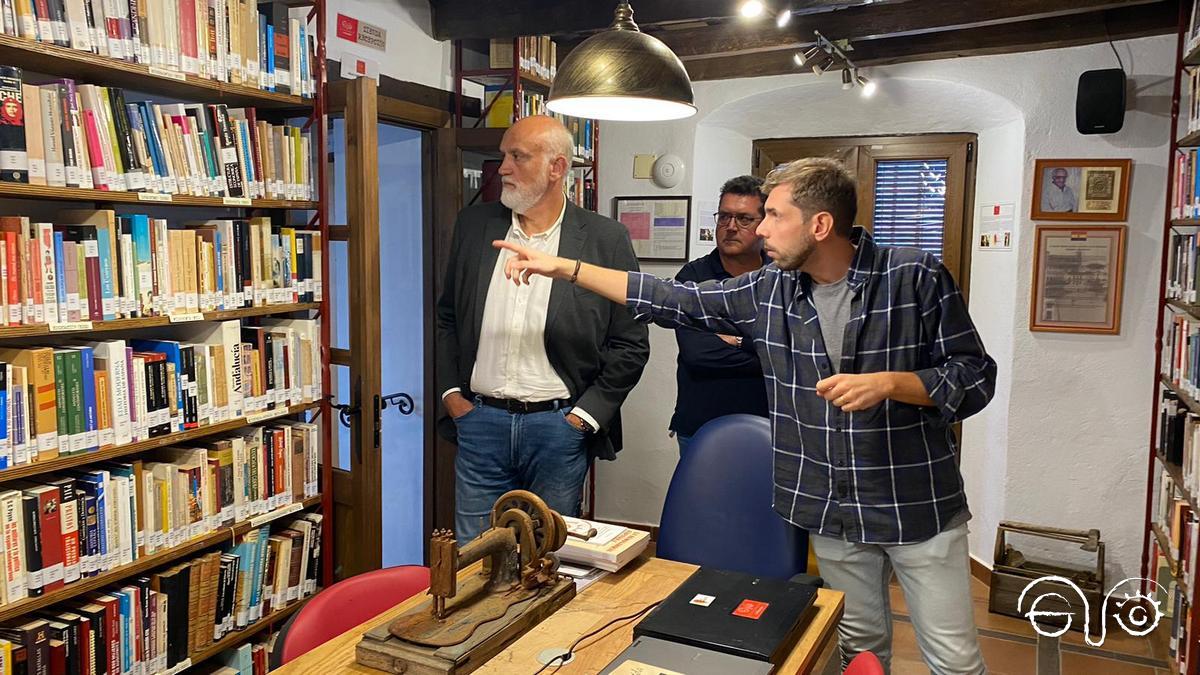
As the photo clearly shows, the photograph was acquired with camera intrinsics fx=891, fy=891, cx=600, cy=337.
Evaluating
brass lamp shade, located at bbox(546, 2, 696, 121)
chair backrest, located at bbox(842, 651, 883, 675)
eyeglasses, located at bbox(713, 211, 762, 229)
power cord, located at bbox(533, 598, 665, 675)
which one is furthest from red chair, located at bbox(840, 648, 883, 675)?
eyeglasses, located at bbox(713, 211, 762, 229)

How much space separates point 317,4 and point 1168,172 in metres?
3.29

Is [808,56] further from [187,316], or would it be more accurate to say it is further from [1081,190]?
[187,316]

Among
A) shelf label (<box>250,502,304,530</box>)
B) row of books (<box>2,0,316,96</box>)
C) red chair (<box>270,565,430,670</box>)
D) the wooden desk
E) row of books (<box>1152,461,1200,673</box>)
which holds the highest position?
row of books (<box>2,0,316,96</box>)

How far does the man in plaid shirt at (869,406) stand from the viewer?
2.01 meters

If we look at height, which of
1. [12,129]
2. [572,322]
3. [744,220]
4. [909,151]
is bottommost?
[572,322]

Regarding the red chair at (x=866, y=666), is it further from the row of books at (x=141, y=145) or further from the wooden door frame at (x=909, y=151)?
the wooden door frame at (x=909, y=151)

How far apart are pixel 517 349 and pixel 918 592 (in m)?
1.27

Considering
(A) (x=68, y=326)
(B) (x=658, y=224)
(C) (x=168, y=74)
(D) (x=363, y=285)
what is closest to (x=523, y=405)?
(D) (x=363, y=285)

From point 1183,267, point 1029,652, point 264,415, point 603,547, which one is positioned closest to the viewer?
point 603,547

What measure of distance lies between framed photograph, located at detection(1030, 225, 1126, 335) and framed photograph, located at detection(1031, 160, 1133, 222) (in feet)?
0.19

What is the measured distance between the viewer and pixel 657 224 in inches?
180

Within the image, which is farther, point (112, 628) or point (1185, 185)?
point (1185, 185)

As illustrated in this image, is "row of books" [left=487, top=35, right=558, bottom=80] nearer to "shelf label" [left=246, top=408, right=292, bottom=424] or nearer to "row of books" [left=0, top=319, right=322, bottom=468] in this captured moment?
"row of books" [left=0, top=319, right=322, bottom=468]

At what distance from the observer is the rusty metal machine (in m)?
1.45
